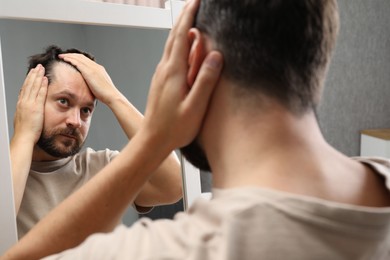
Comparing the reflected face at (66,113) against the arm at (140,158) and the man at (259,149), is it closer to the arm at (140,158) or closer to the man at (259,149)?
the arm at (140,158)

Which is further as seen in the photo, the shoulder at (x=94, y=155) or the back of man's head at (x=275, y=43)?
the shoulder at (x=94, y=155)

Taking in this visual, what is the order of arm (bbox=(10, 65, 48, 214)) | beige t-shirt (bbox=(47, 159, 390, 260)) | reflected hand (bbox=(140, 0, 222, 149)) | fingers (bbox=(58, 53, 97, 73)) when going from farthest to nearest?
fingers (bbox=(58, 53, 97, 73)) < arm (bbox=(10, 65, 48, 214)) < reflected hand (bbox=(140, 0, 222, 149)) < beige t-shirt (bbox=(47, 159, 390, 260))

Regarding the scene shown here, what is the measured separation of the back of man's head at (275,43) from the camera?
1.70ft

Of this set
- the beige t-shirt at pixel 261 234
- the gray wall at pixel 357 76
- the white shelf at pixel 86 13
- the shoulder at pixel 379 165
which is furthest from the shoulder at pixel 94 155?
the gray wall at pixel 357 76

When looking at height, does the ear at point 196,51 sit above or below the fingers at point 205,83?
above

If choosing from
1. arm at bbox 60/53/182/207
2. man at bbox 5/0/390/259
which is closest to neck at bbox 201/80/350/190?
man at bbox 5/0/390/259

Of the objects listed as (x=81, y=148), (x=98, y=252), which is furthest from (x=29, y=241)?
(x=81, y=148)

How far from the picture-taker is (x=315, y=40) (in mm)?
538

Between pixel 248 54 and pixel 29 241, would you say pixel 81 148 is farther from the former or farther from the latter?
pixel 248 54

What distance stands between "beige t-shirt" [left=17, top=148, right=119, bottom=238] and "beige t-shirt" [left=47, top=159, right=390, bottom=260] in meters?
0.46

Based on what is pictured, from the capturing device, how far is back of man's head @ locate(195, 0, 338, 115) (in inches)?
20.4

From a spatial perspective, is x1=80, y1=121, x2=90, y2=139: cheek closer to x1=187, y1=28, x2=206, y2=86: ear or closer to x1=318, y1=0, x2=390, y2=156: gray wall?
x1=187, y1=28, x2=206, y2=86: ear

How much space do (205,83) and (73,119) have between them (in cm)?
55

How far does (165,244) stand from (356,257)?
23 cm
